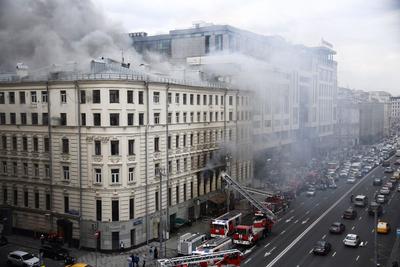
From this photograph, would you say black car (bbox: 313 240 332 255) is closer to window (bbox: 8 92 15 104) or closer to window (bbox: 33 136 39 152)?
window (bbox: 33 136 39 152)

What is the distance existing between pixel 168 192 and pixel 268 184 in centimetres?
2329

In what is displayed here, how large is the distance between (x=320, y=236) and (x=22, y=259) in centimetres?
2493

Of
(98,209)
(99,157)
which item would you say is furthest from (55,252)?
(99,157)

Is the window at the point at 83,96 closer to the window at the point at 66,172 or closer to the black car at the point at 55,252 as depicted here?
the window at the point at 66,172

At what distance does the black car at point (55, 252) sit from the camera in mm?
33531

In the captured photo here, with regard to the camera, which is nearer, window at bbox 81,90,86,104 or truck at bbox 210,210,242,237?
window at bbox 81,90,86,104

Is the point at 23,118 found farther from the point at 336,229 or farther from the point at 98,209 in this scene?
the point at 336,229

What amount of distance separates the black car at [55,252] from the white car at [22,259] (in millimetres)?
1653

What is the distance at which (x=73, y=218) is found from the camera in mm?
36812

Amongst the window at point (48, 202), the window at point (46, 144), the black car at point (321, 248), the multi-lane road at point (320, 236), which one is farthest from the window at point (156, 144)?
the black car at point (321, 248)

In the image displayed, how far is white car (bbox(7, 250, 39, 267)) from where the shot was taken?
31.4 metres

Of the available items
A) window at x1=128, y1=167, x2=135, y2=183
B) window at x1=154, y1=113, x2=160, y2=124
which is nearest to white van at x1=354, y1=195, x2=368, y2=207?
window at x1=154, y1=113, x2=160, y2=124

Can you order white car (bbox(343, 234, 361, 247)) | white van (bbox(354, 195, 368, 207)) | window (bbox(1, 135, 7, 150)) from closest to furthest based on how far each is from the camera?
white car (bbox(343, 234, 361, 247)) < window (bbox(1, 135, 7, 150)) < white van (bbox(354, 195, 368, 207))

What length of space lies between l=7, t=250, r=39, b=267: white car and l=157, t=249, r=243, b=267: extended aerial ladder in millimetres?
9947
